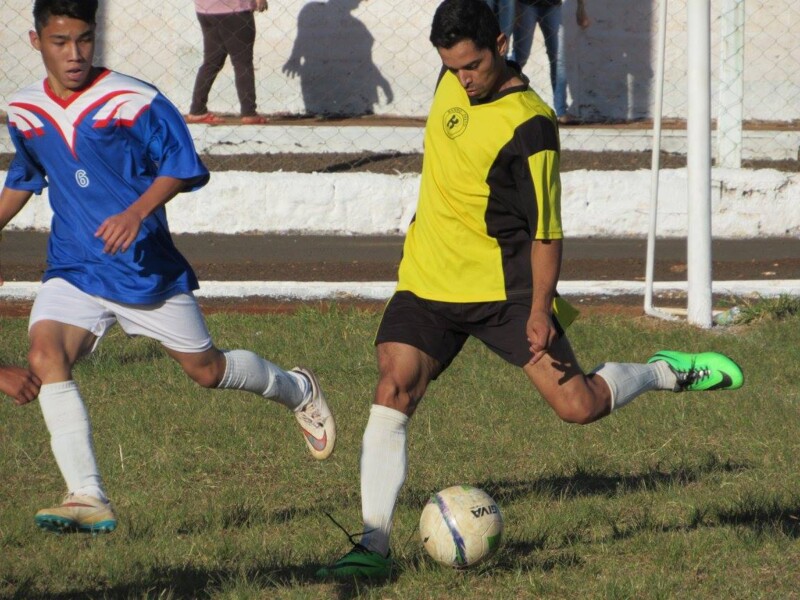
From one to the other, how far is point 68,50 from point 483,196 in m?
1.60

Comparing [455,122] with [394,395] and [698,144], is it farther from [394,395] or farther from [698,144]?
[698,144]

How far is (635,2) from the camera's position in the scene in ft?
47.3

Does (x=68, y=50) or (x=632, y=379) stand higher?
(x=68, y=50)

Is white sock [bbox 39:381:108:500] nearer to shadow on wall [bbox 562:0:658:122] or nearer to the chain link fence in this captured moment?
the chain link fence

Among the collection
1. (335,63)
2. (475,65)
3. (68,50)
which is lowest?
(335,63)

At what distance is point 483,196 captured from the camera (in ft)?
15.5

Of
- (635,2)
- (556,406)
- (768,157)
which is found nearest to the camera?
(556,406)

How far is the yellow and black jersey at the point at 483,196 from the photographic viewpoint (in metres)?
4.57

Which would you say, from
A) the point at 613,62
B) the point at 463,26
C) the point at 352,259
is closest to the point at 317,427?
the point at 463,26

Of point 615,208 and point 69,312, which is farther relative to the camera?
point 615,208

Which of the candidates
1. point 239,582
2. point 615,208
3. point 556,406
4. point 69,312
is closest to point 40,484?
point 69,312

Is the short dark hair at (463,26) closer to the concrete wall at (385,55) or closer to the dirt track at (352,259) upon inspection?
the dirt track at (352,259)

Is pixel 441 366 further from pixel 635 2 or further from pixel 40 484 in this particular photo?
pixel 635 2

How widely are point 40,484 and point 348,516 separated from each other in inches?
56.5
